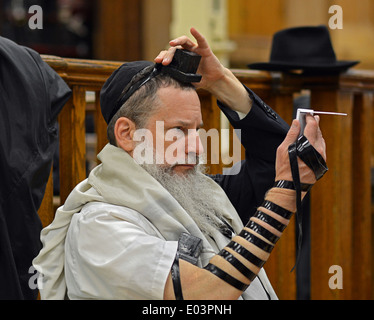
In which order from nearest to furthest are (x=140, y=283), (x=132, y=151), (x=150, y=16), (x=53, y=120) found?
1. (x=140, y=283)
2. (x=132, y=151)
3. (x=53, y=120)
4. (x=150, y=16)

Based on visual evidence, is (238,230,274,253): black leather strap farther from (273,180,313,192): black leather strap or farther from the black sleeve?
the black sleeve

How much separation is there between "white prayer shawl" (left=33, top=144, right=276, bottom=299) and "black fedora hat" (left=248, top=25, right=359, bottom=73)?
1.28 metres

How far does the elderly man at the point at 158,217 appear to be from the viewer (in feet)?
5.79

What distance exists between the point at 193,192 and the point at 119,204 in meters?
0.24

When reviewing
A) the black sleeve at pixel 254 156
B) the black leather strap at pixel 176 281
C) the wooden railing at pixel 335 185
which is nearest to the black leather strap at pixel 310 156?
the black leather strap at pixel 176 281

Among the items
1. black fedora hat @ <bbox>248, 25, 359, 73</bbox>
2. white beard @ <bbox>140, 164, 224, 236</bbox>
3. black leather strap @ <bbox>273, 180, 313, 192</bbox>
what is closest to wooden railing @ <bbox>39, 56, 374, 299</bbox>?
black fedora hat @ <bbox>248, 25, 359, 73</bbox>

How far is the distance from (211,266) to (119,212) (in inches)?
11.2

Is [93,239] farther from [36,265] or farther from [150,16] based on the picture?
[150,16]

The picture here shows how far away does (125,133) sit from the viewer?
203 cm

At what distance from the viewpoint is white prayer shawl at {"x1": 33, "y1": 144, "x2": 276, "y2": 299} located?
1.90 metres

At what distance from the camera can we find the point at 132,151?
203 cm

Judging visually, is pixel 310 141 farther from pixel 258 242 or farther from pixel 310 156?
pixel 258 242
